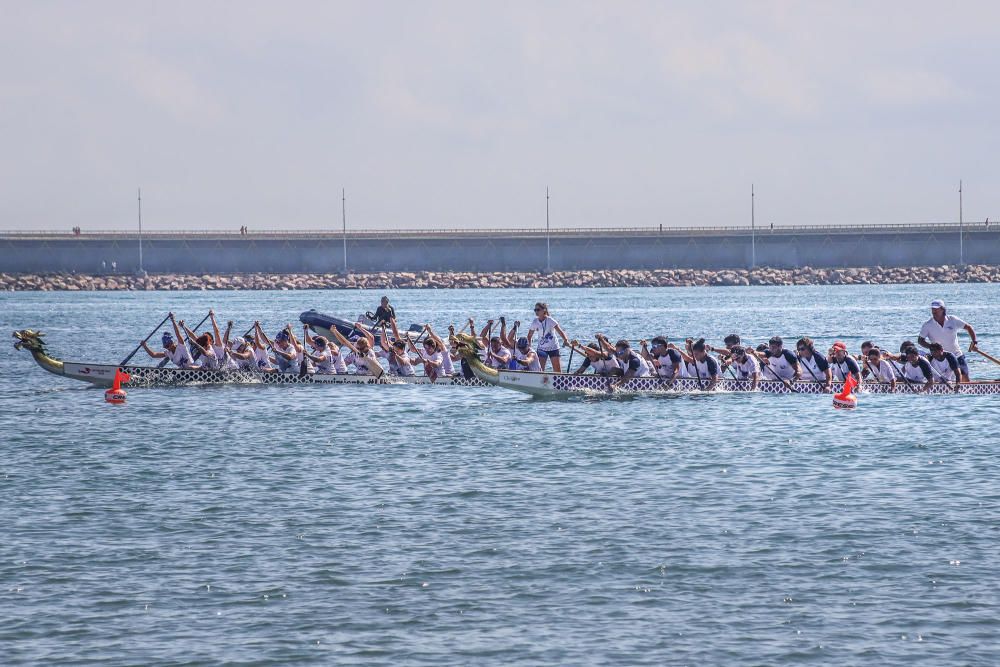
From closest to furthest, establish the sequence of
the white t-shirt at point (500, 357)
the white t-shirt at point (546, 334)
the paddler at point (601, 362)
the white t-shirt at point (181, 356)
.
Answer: the paddler at point (601, 362) < the white t-shirt at point (546, 334) < the white t-shirt at point (500, 357) < the white t-shirt at point (181, 356)

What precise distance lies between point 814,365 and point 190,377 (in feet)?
50.4

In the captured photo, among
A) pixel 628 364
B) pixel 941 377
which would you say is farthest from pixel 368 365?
pixel 941 377

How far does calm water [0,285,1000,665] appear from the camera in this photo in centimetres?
1325

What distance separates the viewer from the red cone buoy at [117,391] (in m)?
32.8

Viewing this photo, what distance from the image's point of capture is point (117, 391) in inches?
1310

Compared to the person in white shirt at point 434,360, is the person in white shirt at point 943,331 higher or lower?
higher

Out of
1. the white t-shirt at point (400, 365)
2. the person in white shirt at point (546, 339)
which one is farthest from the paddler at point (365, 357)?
the person in white shirt at point (546, 339)

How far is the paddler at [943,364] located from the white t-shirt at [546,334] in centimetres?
828

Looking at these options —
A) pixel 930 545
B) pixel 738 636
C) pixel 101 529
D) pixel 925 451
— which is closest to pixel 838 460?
pixel 925 451

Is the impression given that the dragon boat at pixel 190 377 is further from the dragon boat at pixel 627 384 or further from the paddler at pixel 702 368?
the paddler at pixel 702 368

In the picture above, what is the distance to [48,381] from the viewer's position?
40062mm

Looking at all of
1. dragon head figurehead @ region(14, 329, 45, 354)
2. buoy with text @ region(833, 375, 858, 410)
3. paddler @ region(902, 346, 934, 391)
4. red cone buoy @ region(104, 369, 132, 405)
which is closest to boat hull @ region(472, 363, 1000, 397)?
paddler @ region(902, 346, 934, 391)

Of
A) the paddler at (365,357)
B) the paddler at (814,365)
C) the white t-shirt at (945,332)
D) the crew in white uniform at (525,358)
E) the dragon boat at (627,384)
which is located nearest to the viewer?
the white t-shirt at (945,332)

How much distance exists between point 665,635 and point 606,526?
4.56 metres
